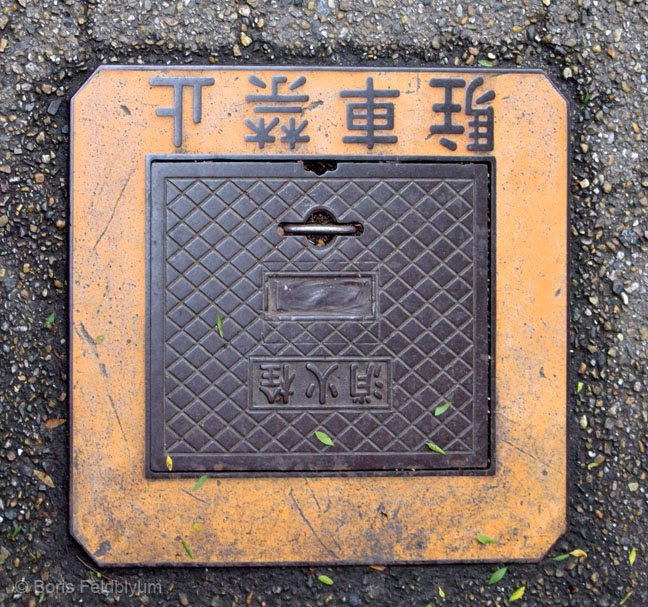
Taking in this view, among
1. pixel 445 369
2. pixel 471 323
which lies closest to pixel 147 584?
pixel 445 369

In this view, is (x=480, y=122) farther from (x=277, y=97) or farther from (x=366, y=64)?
(x=277, y=97)

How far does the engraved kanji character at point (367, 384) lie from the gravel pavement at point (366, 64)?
579mm

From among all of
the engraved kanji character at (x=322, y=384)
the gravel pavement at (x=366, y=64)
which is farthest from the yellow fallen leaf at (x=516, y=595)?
the engraved kanji character at (x=322, y=384)

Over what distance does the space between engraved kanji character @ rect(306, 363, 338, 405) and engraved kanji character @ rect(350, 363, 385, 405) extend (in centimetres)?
7

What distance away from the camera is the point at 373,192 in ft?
5.77

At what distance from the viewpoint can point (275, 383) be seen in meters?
1.74

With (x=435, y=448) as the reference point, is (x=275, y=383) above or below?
above

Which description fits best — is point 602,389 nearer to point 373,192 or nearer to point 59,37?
point 373,192

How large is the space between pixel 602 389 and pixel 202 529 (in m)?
1.41

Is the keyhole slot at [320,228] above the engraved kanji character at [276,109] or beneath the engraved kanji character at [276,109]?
beneath

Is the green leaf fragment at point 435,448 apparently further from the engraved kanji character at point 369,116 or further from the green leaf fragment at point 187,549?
the engraved kanji character at point 369,116

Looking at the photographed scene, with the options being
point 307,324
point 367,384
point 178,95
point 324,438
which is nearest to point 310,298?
point 307,324

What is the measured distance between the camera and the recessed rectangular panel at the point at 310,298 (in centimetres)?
174

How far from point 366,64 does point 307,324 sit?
0.90m
